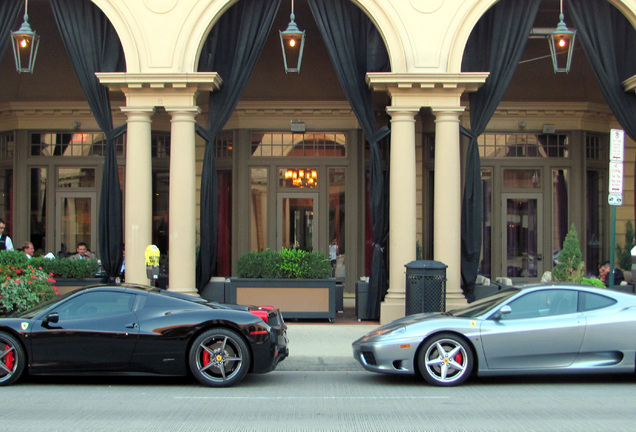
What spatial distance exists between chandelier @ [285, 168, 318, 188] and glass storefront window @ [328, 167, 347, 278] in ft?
1.39

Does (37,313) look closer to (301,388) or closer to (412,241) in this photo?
(301,388)

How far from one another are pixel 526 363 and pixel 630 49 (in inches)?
324

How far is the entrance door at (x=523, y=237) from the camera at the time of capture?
17.6 metres

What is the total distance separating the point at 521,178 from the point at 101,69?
34.0 ft

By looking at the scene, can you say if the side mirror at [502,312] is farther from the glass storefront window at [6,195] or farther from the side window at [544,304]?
the glass storefront window at [6,195]

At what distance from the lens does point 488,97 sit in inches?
529

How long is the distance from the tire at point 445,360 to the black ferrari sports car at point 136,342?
1.79 m

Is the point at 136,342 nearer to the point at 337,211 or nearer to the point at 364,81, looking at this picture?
the point at 364,81

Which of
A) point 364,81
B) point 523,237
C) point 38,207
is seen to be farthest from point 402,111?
point 38,207

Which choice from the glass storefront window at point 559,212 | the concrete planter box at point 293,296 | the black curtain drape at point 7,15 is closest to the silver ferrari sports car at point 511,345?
the concrete planter box at point 293,296

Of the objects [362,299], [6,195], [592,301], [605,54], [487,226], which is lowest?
[362,299]

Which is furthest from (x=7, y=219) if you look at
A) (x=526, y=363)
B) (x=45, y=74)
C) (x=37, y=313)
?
(x=526, y=363)

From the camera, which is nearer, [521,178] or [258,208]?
[258,208]

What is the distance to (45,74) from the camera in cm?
1762
